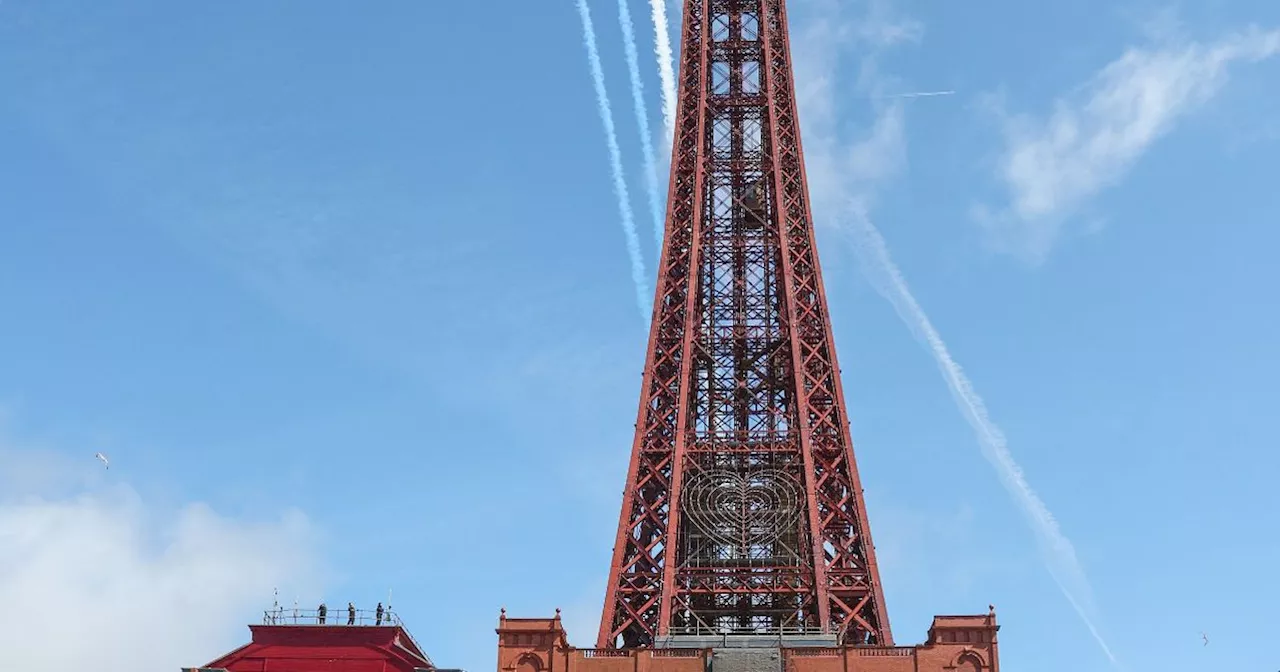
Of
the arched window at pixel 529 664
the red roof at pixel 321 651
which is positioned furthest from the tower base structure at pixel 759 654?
the red roof at pixel 321 651

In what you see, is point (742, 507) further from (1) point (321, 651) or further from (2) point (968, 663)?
(1) point (321, 651)

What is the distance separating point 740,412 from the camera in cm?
6112

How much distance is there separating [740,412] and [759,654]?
13.6 meters

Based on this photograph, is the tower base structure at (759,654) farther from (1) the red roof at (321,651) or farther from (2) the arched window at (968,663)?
(1) the red roof at (321,651)

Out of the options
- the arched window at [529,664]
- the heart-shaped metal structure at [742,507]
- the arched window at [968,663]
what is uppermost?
the heart-shaped metal structure at [742,507]

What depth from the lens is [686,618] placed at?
56094 mm

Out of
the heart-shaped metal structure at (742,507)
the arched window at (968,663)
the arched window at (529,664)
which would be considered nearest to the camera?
the arched window at (968,663)

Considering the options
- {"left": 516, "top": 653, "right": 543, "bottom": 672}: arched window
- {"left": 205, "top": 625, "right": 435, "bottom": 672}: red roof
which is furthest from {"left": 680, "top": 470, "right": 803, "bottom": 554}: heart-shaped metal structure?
{"left": 205, "top": 625, "right": 435, "bottom": 672}: red roof

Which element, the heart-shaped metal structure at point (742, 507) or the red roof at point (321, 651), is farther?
the heart-shaped metal structure at point (742, 507)

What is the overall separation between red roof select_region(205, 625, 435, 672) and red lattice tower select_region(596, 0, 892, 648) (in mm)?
7852

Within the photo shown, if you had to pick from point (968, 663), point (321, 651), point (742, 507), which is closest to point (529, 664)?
point (321, 651)

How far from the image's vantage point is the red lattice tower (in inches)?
2205

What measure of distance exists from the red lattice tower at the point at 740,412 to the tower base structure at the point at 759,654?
12.9ft

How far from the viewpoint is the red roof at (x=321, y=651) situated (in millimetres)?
49875
